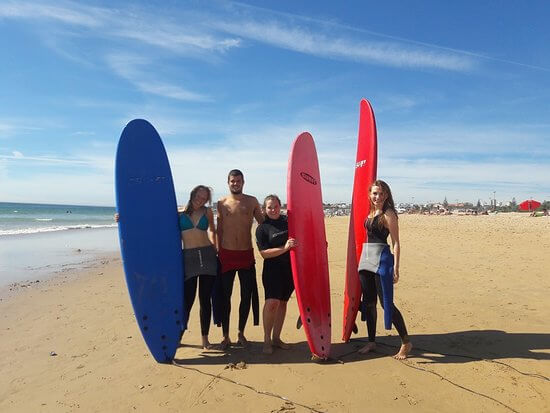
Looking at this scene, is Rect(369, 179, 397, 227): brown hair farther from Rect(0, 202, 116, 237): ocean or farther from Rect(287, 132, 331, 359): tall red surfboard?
Rect(0, 202, 116, 237): ocean

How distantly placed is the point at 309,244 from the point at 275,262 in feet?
1.26

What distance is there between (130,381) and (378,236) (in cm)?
224

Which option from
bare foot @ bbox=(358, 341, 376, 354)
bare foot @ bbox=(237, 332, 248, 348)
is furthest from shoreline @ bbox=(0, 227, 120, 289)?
bare foot @ bbox=(358, 341, 376, 354)

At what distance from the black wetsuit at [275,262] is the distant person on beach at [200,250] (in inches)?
17.5

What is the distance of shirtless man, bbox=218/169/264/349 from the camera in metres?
3.52

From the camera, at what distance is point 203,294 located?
348 centimetres

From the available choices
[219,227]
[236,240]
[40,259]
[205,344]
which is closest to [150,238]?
[219,227]

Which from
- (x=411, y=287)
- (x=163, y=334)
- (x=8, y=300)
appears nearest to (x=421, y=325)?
(x=411, y=287)

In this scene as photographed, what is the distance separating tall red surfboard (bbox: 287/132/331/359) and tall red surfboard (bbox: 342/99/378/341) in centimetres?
30

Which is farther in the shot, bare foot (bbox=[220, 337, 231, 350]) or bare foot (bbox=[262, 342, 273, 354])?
bare foot (bbox=[220, 337, 231, 350])

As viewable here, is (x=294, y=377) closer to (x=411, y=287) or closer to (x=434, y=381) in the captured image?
(x=434, y=381)

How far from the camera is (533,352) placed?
3469mm

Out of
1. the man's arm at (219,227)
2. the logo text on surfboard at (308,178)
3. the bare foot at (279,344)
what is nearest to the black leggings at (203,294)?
the man's arm at (219,227)

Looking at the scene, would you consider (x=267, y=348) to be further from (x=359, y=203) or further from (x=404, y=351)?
(x=359, y=203)
